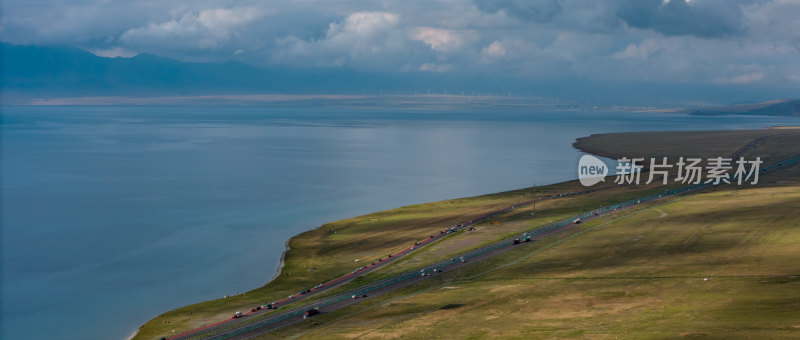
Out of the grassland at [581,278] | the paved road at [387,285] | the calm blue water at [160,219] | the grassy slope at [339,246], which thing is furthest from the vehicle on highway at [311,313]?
the calm blue water at [160,219]

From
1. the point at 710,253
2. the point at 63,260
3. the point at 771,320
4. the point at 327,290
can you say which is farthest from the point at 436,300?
the point at 63,260

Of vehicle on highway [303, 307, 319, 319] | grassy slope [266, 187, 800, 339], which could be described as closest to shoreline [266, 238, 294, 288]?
vehicle on highway [303, 307, 319, 319]

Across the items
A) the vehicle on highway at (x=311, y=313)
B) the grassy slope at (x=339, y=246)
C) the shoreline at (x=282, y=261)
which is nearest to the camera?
the vehicle on highway at (x=311, y=313)

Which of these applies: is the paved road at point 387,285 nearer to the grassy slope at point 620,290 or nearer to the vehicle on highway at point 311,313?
the vehicle on highway at point 311,313

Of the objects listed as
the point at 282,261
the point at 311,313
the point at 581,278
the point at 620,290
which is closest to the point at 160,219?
the point at 282,261

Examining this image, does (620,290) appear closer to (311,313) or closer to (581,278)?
(581,278)

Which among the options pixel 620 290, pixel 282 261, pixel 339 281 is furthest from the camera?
pixel 282 261

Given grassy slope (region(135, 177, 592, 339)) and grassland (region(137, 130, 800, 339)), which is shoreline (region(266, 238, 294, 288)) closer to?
grassy slope (region(135, 177, 592, 339))

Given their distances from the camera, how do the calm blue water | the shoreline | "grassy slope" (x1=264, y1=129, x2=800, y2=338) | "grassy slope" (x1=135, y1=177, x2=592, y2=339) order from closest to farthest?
"grassy slope" (x1=264, y1=129, x2=800, y2=338), "grassy slope" (x1=135, y1=177, x2=592, y2=339), the calm blue water, the shoreline

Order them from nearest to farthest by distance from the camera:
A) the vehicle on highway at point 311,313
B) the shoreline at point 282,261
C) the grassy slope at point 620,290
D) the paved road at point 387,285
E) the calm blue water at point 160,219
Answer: the grassy slope at point 620,290, the paved road at point 387,285, the vehicle on highway at point 311,313, the calm blue water at point 160,219, the shoreline at point 282,261

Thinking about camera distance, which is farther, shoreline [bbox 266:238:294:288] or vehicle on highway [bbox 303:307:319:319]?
shoreline [bbox 266:238:294:288]
